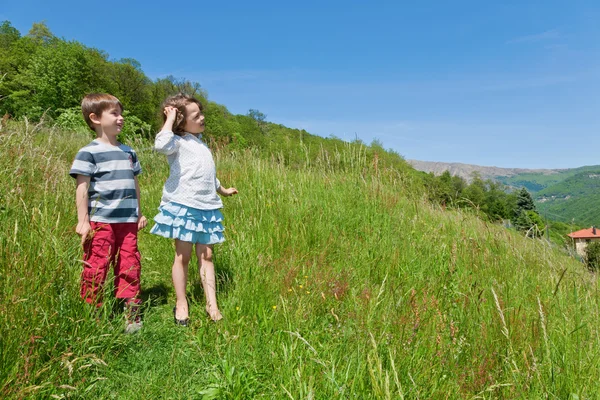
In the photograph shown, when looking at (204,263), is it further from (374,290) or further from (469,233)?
(469,233)

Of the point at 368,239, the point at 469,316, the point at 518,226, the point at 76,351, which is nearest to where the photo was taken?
the point at 76,351

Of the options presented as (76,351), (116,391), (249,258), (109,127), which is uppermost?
(109,127)

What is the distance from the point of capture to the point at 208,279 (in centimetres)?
253

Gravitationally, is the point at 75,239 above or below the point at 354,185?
below

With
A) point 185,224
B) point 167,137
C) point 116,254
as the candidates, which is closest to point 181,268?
point 185,224

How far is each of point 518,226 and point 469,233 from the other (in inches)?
29.6

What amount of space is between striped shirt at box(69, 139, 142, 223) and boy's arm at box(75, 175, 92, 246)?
5cm

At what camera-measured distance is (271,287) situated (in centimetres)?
244

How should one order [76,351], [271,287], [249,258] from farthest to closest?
1. [249,258]
2. [271,287]
3. [76,351]

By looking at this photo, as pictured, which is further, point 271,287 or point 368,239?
point 368,239

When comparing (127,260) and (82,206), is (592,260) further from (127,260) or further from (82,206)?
(82,206)

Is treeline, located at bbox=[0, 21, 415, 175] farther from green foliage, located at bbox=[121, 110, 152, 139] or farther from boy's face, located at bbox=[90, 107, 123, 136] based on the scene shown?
boy's face, located at bbox=[90, 107, 123, 136]

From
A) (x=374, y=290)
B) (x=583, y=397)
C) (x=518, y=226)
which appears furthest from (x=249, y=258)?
(x=518, y=226)

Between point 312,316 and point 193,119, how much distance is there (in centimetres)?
164
